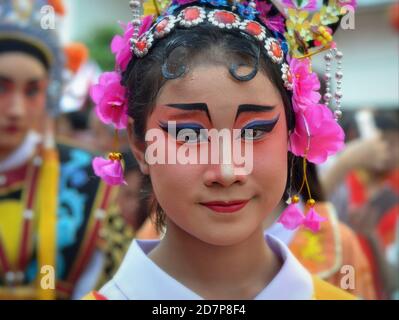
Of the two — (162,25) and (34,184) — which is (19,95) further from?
(162,25)

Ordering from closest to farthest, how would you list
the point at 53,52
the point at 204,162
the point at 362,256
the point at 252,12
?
the point at 204,162 < the point at 252,12 < the point at 362,256 < the point at 53,52

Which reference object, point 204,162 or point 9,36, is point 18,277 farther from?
point 204,162

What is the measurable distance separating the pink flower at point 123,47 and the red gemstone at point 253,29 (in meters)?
0.26

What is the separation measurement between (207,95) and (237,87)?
63 mm

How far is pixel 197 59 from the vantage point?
1.38 metres

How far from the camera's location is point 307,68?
150 centimetres

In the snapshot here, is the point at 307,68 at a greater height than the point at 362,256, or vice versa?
the point at 307,68

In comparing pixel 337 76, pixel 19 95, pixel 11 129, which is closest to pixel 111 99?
pixel 337 76

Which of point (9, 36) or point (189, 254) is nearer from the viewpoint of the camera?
point (189, 254)

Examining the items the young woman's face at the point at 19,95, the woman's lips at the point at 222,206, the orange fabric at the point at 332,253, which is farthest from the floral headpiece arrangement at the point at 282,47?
the young woman's face at the point at 19,95

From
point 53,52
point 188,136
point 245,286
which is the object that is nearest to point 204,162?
point 188,136

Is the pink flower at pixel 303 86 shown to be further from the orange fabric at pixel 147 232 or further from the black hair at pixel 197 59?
the orange fabric at pixel 147 232

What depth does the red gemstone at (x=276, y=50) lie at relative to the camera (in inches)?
56.5

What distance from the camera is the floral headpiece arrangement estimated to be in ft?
4.73
